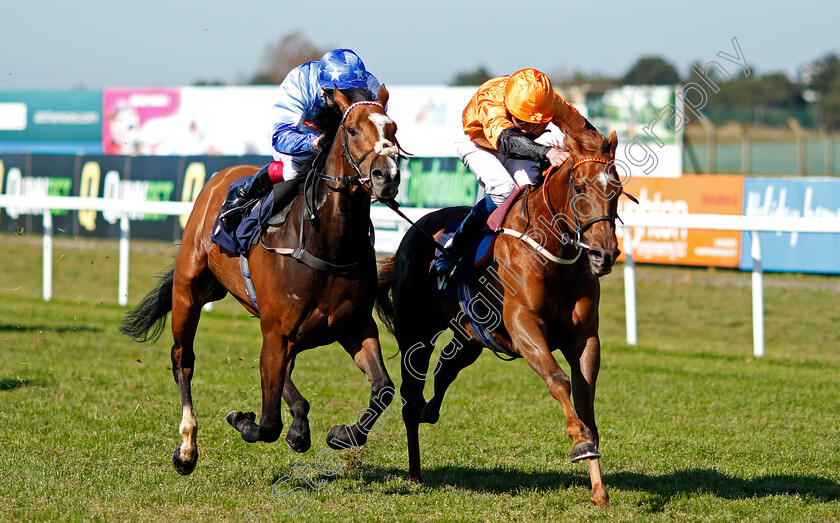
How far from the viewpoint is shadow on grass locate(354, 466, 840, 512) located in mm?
4355

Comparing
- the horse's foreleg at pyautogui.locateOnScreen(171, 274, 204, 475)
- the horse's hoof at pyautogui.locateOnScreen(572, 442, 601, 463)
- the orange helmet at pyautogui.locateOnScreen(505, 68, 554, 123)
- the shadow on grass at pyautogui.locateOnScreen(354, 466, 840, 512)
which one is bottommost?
the shadow on grass at pyautogui.locateOnScreen(354, 466, 840, 512)

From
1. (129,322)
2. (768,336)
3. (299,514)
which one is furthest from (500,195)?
(768,336)

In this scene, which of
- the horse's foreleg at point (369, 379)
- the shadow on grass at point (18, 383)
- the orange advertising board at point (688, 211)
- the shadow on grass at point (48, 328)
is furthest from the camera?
the orange advertising board at point (688, 211)

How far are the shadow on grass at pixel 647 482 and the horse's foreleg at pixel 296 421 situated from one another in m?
0.52

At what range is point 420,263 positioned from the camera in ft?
16.4

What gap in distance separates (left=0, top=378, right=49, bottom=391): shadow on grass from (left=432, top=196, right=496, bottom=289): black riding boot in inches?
132

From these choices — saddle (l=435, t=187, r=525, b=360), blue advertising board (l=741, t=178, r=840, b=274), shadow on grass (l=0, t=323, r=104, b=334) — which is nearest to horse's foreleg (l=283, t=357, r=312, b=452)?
saddle (l=435, t=187, r=525, b=360)

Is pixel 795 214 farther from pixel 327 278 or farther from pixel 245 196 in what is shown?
pixel 327 278

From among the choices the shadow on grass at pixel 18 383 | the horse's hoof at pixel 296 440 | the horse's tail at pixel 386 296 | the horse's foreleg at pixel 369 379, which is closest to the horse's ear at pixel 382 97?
the horse's foreleg at pixel 369 379

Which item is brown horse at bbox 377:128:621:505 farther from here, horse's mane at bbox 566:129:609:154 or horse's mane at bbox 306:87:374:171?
horse's mane at bbox 306:87:374:171

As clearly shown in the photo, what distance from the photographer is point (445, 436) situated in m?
5.55

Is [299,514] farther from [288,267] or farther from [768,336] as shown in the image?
[768,336]

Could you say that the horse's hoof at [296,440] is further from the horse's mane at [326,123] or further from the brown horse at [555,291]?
the horse's mane at [326,123]

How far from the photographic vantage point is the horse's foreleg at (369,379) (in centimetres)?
414
